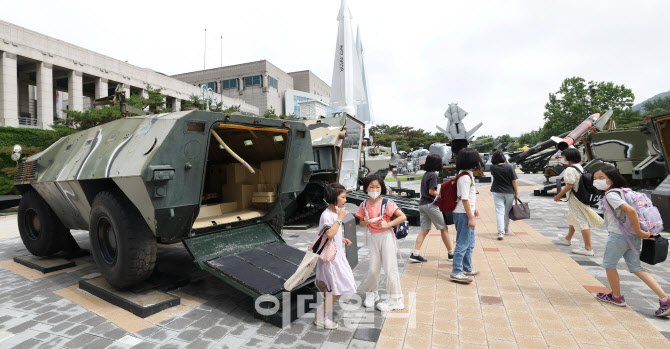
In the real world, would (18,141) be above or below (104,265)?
above

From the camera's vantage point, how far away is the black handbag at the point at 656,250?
320 cm

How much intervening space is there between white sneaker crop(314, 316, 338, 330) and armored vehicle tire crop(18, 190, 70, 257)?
4.90m

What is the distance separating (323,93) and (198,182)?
215ft

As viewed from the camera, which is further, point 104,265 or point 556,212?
point 556,212

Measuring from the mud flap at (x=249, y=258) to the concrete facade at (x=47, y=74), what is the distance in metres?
25.6

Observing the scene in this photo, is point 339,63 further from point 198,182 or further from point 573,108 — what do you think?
point 573,108

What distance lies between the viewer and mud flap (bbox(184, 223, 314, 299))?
3764mm

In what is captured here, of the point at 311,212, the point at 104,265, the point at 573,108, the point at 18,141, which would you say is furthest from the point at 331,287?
the point at 573,108

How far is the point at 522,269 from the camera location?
4922mm

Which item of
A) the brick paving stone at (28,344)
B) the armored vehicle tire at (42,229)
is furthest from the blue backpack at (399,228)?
the armored vehicle tire at (42,229)

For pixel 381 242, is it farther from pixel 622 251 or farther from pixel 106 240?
pixel 106 240

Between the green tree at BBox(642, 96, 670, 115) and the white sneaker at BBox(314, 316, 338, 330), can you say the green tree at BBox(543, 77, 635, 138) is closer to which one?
the white sneaker at BBox(314, 316, 338, 330)

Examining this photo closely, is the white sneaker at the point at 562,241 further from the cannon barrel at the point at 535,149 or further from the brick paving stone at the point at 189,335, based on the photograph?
the cannon barrel at the point at 535,149

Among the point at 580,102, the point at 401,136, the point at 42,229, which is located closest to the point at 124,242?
the point at 42,229
